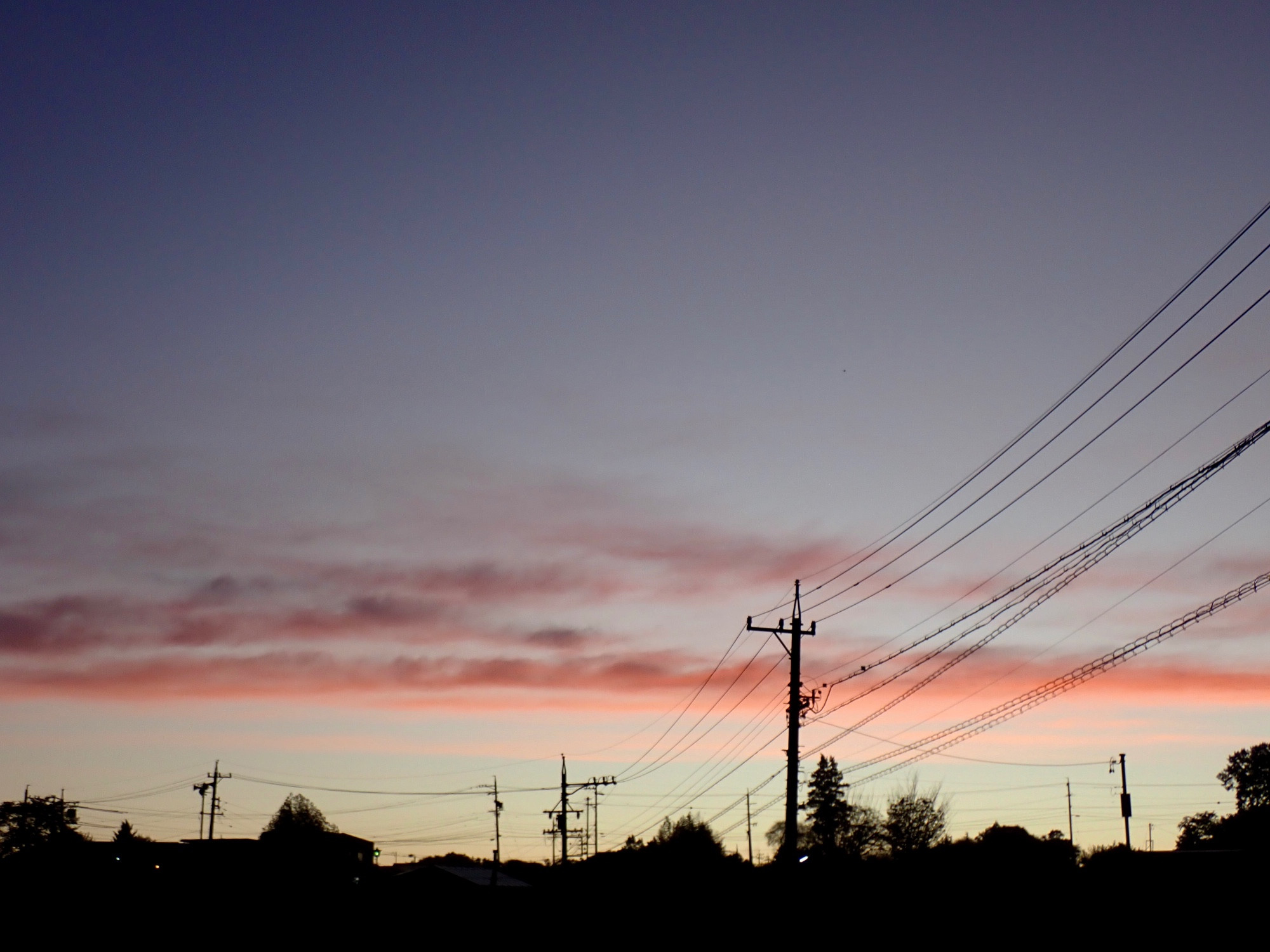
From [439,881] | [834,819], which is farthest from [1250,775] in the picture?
[439,881]

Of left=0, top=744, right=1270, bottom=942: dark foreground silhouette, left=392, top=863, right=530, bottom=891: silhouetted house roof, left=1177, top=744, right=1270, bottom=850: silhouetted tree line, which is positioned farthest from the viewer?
left=1177, top=744, right=1270, bottom=850: silhouetted tree line

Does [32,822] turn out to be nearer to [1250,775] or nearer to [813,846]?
[813,846]

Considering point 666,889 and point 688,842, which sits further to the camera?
point 688,842

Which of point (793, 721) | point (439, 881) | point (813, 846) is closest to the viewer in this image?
point (793, 721)

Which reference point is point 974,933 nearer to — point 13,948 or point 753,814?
point 13,948

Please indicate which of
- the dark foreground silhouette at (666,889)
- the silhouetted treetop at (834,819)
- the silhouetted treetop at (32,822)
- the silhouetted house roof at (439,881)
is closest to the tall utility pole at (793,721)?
the dark foreground silhouette at (666,889)

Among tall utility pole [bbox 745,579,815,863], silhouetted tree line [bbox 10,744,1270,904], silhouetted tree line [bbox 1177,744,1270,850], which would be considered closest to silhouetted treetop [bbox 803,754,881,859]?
silhouetted tree line [bbox 10,744,1270,904]

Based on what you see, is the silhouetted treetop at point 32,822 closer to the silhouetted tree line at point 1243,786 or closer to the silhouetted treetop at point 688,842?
the silhouetted treetop at point 688,842

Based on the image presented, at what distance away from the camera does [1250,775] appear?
141500 mm

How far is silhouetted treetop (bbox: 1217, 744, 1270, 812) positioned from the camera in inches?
5477

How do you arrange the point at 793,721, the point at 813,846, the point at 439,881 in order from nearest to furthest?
1. the point at 793,721
2. the point at 439,881
3. the point at 813,846

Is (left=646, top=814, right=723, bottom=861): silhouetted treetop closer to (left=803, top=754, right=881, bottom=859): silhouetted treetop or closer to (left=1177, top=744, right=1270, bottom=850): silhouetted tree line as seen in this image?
(left=803, top=754, right=881, bottom=859): silhouetted treetop

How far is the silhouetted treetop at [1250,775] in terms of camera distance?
456ft

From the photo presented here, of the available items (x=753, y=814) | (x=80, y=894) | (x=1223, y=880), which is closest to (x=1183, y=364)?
(x=1223, y=880)
